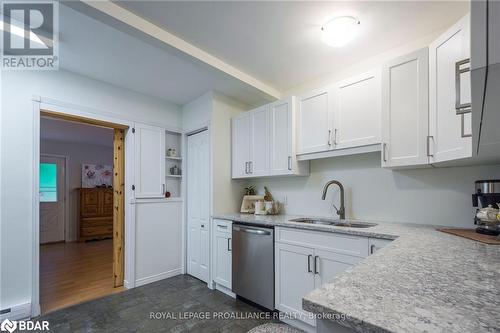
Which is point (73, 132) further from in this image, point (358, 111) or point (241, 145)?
point (358, 111)

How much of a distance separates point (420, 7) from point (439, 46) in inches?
12.2

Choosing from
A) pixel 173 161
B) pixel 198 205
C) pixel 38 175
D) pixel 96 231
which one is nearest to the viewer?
pixel 38 175

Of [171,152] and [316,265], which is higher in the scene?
[171,152]

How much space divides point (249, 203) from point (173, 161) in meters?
1.33

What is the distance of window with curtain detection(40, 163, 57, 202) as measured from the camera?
18.5ft

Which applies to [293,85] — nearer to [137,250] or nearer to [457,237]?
[457,237]

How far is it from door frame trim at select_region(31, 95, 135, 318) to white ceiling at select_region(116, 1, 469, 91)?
1.53 m

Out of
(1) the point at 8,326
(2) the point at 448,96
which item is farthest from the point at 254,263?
(1) the point at 8,326

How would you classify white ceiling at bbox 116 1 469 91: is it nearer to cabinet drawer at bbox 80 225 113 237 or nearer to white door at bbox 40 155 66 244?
cabinet drawer at bbox 80 225 113 237

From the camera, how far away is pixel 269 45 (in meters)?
2.14

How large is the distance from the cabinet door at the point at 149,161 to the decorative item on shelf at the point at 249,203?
1145mm

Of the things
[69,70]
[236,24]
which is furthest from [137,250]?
[236,24]

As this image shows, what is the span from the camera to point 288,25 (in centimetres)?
186

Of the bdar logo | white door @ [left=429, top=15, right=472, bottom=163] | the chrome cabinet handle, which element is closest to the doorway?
the bdar logo
